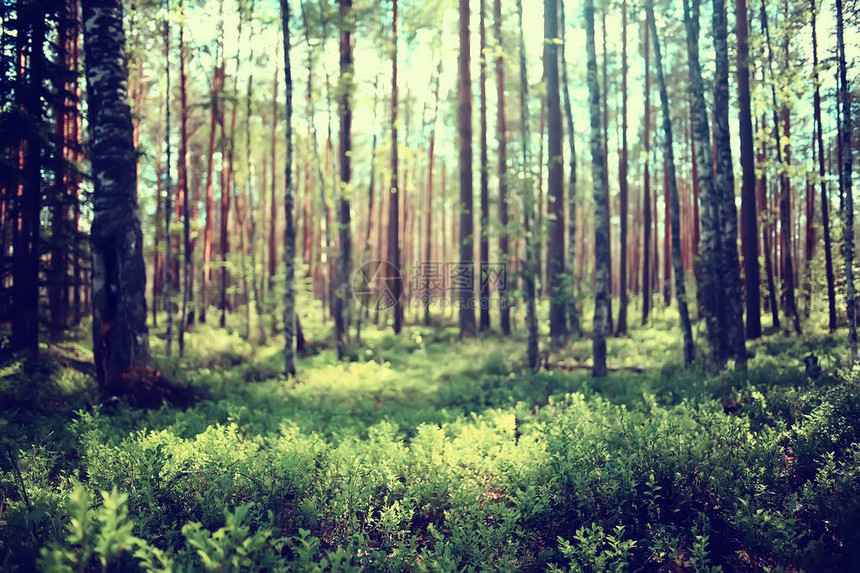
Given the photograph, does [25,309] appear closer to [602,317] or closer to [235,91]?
[235,91]

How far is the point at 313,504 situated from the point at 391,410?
4.56m

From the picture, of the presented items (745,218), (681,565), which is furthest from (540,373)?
(745,218)

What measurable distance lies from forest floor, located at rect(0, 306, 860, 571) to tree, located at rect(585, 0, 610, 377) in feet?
6.56

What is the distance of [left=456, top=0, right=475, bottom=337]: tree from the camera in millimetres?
15773

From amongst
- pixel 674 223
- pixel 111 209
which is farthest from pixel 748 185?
pixel 111 209

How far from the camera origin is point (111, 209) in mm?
7602

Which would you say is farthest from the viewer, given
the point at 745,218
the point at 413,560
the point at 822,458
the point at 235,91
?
the point at 235,91

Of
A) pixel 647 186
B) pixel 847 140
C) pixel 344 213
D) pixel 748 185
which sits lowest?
pixel 344 213

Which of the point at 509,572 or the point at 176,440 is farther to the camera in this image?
the point at 176,440

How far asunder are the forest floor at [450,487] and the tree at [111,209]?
104cm

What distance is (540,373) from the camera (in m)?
10.5

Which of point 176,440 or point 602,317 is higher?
point 602,317

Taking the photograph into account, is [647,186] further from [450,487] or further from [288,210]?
[450,487]

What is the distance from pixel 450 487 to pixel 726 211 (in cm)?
945
